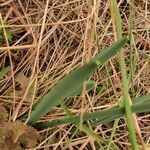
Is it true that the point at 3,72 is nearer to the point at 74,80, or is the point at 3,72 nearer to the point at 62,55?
the point at 62,55

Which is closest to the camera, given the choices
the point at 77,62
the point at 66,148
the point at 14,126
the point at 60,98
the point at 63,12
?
the point at 60,98

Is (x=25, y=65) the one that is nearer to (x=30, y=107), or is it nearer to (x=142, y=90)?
(x=30, y=107)

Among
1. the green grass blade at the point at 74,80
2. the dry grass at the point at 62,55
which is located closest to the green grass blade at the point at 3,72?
the dry grass at the point at 62,55

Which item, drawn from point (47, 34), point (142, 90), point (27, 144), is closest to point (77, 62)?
point (47, 34)

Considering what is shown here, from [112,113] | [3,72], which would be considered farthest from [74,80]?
[3,72]

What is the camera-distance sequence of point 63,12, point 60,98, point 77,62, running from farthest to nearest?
point 63,12
point 77,62
point 60,98

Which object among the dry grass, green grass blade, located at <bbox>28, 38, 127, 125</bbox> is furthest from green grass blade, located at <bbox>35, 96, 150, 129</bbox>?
the dry grass

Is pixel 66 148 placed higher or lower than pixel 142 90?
lower
